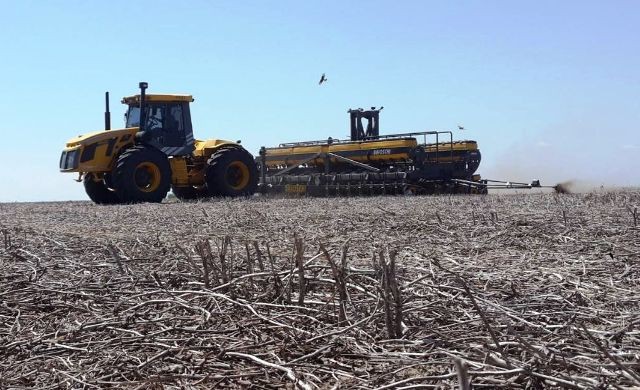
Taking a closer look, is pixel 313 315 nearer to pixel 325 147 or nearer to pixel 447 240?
pixel 447 240

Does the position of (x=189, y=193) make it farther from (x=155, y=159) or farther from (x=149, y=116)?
(x=155, y=159)

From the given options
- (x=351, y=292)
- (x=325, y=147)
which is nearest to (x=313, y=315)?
(x=351, y=292)

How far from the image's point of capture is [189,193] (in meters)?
20.6

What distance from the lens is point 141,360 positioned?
2990 millimetres

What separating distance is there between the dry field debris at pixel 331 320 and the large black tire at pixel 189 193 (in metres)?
14.1

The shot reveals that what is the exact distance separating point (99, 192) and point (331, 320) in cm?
1673

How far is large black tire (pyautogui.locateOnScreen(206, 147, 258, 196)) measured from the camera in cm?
1939

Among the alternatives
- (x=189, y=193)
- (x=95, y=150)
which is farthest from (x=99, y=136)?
(x=189, y=193)

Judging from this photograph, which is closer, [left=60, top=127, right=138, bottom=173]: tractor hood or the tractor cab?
[left=60, top=127, right=138, bottom=173]: tractor hood

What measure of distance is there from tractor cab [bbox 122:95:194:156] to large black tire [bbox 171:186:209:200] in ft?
4.09

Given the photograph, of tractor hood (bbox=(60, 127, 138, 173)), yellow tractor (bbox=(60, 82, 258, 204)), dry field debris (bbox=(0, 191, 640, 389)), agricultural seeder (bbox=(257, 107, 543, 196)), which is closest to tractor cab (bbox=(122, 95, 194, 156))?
yellow tractor (bbox=(60, 82, 258, 204))

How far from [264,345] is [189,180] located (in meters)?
17.3

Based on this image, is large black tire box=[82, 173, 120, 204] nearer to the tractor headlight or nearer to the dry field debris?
the tractor headlight

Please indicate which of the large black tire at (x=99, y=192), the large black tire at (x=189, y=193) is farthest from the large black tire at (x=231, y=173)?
the large black tire at (x=99, y=192)
